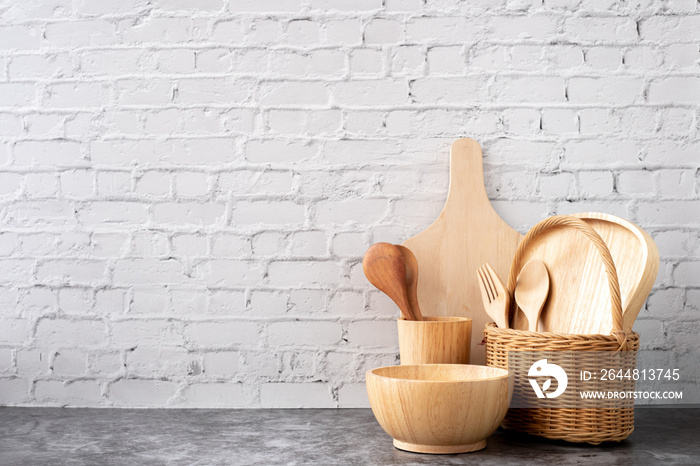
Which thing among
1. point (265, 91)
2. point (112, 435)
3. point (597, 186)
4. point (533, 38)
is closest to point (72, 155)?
point (265, 91)

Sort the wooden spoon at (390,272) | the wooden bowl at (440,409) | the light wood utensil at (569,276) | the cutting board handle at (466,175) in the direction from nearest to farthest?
1. the wooden bowl at (440,409)
2. the light wood utensil at (569,276)
3. the wooden spoon at (390,272)
4. the cutting board handle at (466,175)

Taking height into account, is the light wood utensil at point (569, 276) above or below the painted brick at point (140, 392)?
above

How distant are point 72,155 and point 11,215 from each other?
188 mm

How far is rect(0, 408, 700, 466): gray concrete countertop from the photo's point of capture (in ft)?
3.08

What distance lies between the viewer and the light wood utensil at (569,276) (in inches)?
40.8

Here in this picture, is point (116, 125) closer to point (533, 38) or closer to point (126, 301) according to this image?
point (126, 301)

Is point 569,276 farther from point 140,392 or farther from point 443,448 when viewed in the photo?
point 140,392

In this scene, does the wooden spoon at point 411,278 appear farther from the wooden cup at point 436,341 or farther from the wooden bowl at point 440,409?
the wooden bowl at point 440,409

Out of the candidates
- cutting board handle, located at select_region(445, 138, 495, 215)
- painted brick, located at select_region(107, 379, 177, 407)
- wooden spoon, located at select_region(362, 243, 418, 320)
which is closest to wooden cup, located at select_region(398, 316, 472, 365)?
wooden spoon, located at select_region(362, 243, 418, 320)

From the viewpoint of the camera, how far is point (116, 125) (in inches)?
52.5

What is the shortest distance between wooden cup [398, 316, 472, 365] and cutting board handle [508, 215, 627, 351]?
0.13 meters

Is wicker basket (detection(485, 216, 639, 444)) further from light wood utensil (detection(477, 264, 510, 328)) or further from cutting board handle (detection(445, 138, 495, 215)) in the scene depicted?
cutting board handle (detection(445, 138, 495, 215))

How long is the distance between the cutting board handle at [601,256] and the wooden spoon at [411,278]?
185mm

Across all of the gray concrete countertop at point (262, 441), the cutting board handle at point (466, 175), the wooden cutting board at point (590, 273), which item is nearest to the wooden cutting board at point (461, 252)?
the cutting board handle at point (466, 175)
